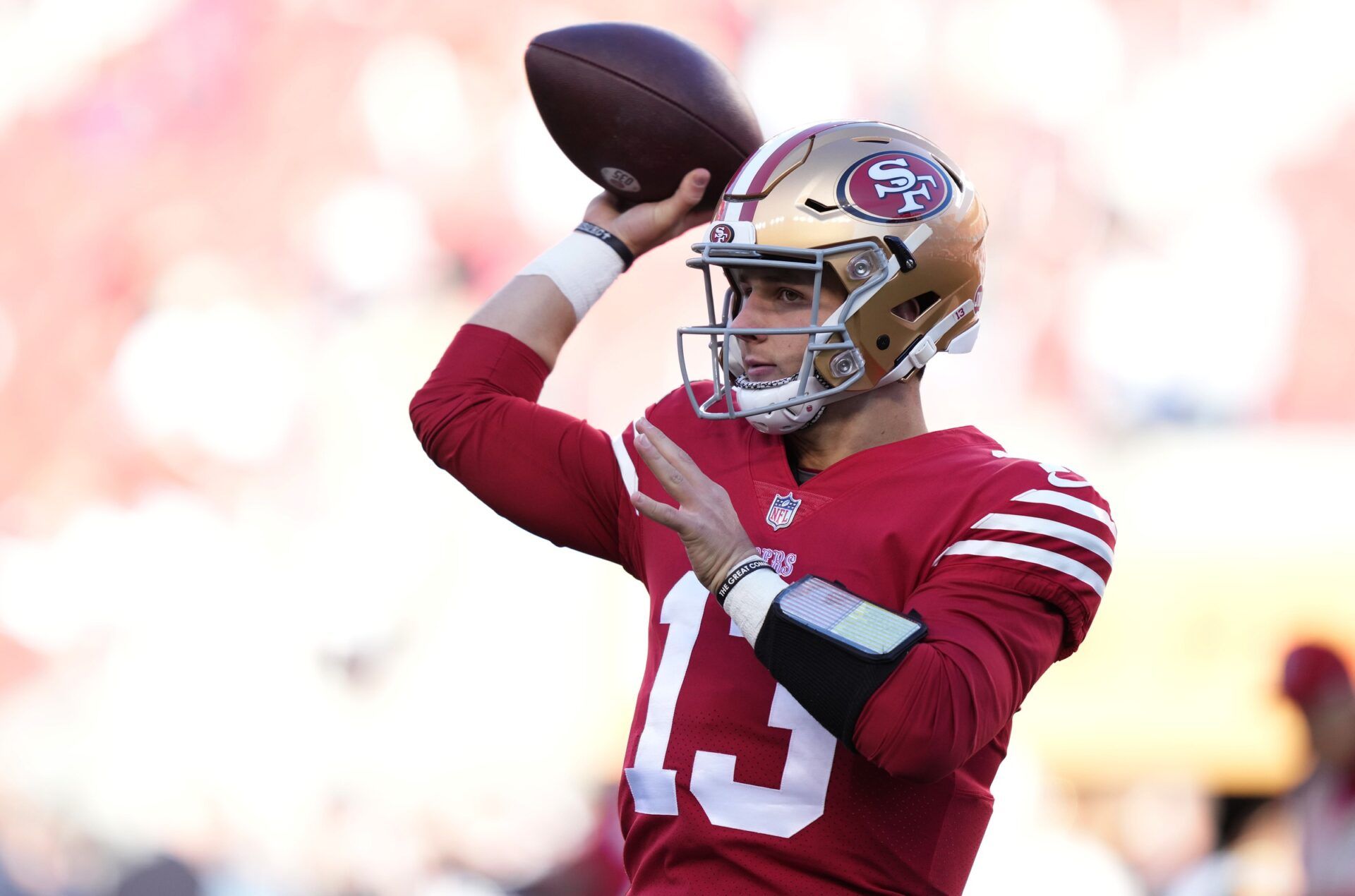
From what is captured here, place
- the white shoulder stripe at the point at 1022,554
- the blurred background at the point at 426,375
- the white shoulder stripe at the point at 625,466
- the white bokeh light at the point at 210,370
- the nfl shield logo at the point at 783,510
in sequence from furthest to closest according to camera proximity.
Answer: the white bokeh light at the point at 210,370, the blurred background at the point at 426,375, the white shoulder stripe at the point at 625,466, the nfl shield logo at the point at 783,510, the white shoulder stripe at the point at 1022,554

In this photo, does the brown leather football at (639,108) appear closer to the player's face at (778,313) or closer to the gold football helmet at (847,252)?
the gold football helmet at (847,252)

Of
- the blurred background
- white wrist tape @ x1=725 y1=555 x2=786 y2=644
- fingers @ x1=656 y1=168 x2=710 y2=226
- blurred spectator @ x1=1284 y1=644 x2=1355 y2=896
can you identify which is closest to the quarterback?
white wrist tape @ x1=725 y1=555 x2=786 y2=644

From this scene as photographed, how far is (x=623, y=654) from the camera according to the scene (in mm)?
4199

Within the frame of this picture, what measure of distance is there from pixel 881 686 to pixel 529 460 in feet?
1.88

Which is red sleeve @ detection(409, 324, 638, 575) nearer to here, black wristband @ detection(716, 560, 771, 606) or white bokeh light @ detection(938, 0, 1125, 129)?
black wristband @ detection(716, 560, 771, 606)

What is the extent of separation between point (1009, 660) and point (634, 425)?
468mm

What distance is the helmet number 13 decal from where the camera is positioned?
4.56 ft

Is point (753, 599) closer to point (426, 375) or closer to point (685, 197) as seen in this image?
point (685, 197)

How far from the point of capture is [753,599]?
132 cm

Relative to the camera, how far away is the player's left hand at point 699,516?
1349mm

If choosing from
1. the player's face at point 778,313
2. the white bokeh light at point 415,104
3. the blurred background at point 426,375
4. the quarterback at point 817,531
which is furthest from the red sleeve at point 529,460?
the white bokeh light at point 415,104

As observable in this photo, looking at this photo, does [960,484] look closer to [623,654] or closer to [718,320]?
[718,320]

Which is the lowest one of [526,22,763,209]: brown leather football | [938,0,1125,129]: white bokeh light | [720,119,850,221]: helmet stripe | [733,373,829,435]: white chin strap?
[733,373,829,435]: white chin strap

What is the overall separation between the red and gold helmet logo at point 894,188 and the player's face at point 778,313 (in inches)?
3.4
